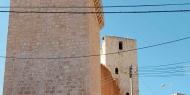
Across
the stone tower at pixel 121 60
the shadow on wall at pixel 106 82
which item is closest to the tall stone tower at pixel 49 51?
the shadow on wall at pixel 106 82

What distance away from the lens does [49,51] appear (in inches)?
467

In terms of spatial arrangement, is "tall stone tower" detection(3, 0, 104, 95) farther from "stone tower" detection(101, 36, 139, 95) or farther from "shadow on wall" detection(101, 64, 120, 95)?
"stone tower" detection(101, 36, 139, 95)

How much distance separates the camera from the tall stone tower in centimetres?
1154

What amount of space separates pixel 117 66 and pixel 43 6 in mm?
20524

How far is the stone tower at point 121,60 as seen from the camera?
31609mm

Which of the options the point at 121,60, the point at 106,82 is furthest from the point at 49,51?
the point at 121,60

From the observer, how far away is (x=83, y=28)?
12.0 meters

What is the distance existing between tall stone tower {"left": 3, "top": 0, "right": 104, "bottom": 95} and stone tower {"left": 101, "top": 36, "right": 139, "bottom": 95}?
63.3ft

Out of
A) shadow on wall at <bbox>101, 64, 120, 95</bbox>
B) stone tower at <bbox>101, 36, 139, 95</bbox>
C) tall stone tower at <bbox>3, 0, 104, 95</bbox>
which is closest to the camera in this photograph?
tall stone tower at <bbox>3, 0, 104, 95</bbox>

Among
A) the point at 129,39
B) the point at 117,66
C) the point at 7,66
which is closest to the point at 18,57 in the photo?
the point at 7,66

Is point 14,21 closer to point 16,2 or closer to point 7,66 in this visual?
point 16,2

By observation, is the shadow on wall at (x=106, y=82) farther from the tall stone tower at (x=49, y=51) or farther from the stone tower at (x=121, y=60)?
the stone tower at (x=121, y=60)

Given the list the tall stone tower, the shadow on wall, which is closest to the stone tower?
the shadow on wall

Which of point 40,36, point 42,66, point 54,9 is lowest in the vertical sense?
point 42,66
